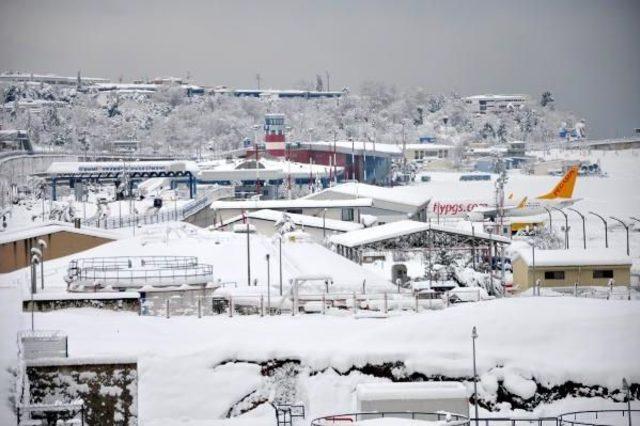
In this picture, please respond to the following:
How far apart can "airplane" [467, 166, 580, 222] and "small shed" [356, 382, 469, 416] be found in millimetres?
35794

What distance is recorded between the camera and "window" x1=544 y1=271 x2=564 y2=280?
2373 centimetres

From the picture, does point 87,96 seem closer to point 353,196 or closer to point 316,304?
point 353,196

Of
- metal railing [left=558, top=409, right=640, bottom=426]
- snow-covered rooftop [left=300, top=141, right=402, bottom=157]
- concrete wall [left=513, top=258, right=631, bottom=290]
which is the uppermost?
snow-covered rooftop [left=300, top=141, right=402, bottom=157]

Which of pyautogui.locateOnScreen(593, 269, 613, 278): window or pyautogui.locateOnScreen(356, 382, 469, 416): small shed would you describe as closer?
pyautogui.locateOnScreen(356, 382, 469, 416): small shed

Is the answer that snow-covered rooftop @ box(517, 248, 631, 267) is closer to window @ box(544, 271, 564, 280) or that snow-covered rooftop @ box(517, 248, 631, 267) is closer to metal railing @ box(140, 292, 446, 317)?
window @ box(544, 271, 564, 280)

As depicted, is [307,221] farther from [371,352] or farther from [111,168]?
[371,352]

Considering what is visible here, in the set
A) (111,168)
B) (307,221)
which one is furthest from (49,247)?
(111,168)

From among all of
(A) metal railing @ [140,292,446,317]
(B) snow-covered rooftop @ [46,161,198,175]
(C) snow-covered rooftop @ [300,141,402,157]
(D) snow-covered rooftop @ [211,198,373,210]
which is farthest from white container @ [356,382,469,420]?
(C) snow-covered rooftop @ [300,141,402,157]

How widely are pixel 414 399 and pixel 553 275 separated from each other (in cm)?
1323

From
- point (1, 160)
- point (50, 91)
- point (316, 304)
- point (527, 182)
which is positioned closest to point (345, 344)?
point (316, 304)

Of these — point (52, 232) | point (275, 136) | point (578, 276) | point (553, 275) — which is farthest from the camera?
point (275, 136)

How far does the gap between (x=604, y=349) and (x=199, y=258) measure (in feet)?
31.7

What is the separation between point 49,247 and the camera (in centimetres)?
2392

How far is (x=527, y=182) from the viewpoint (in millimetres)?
79188
